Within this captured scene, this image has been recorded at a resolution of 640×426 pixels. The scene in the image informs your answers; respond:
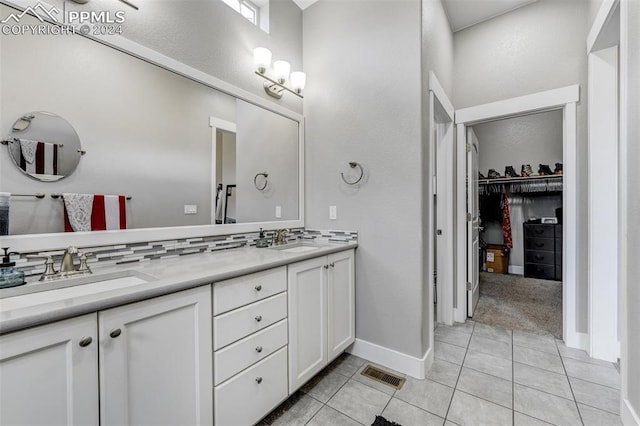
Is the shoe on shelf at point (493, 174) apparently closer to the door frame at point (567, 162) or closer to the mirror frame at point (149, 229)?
the door frame at point (567, 162)

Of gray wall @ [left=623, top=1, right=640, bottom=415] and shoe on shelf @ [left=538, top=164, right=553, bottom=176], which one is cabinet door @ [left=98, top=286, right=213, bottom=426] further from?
shoe on shelf @ [left=538, top=164, right=553, bottom=176]

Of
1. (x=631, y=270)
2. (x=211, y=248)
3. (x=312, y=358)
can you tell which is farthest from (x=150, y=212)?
(x=631, y=270)

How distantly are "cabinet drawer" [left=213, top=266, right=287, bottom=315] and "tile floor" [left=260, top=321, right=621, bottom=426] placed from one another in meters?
0.75

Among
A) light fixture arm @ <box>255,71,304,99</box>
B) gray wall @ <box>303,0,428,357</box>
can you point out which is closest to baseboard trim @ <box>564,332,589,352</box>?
gray wall @ <box>303,0,428,357</box>

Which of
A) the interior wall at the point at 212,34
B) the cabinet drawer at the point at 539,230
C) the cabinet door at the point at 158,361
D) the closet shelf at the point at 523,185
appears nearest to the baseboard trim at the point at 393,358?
the cabinet door at the point at 158,361

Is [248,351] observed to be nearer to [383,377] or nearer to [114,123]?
[383,377]

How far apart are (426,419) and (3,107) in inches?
98.5

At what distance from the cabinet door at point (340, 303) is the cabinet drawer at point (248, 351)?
0.48m

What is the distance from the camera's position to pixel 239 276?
1.32 m

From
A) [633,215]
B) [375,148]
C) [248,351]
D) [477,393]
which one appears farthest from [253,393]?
[633,215]

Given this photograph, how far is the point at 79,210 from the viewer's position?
51.5 inches

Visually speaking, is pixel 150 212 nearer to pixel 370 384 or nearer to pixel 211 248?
pixel 211 248

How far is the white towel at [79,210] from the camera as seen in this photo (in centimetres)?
128

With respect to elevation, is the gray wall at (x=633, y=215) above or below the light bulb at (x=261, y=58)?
below
